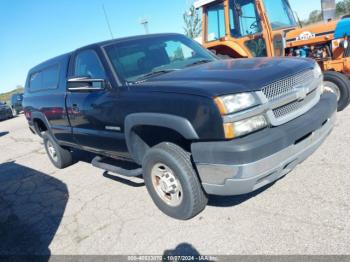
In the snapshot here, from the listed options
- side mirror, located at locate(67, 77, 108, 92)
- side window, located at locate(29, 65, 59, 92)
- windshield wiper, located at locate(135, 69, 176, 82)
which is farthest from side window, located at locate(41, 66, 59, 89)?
windshield wiper, located at locate(135, 69, 176, 82)

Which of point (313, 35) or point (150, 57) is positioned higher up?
point (150, 57)

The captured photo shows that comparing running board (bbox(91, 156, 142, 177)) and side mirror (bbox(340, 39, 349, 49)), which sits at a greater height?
side mirror (bbox(340, 39, 349, 49))

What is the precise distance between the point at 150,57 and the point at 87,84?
0.85m

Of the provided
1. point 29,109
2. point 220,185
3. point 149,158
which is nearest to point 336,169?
point 220,185

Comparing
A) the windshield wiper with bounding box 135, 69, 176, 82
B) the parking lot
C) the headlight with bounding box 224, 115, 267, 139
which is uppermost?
the windshield wiper with bounding box 135, 69, 176, 82

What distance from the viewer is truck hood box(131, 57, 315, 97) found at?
2793 millimetres

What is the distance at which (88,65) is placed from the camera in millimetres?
4320

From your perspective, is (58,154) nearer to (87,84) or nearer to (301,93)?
(87,84)

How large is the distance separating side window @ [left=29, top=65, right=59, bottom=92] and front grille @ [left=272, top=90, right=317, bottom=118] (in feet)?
12.3

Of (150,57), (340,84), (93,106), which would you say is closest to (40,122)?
(93,106)

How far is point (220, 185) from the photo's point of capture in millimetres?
2861

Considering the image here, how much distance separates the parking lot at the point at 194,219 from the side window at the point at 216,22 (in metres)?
3.51

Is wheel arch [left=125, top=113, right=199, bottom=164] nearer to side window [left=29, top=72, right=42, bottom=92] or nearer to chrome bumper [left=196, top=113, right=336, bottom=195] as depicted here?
chrome bumper [left=196, top=113, right=336, bottom=195]

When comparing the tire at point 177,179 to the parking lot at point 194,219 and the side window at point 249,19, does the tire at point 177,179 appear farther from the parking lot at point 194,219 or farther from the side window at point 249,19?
the side window at point 249,19
